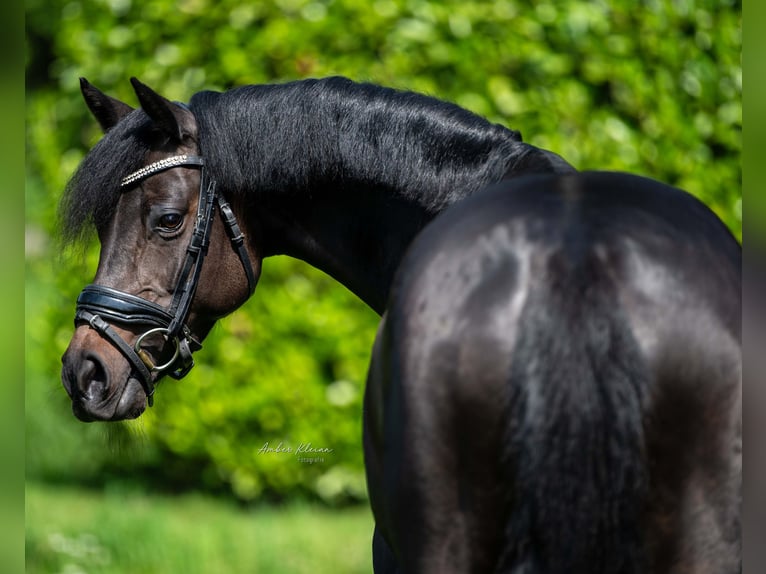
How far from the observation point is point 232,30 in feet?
14.2

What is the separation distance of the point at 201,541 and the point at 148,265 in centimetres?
254

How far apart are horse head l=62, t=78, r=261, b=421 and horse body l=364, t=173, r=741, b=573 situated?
1026 millimetres

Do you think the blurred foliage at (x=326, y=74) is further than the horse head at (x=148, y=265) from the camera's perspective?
Yes

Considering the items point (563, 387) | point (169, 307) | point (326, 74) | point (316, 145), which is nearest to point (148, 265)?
point (169, 307)

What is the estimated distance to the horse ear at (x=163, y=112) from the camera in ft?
7.53

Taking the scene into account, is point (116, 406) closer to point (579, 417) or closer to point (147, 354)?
point (147, 354)

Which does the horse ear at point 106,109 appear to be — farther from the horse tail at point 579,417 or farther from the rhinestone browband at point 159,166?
the horse tail at point 579,417

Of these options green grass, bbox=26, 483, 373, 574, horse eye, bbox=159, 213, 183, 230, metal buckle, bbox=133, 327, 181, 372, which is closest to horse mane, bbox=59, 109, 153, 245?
horse eye, bbox=159, 213, 183, 230

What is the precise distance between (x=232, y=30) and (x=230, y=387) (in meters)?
1.80

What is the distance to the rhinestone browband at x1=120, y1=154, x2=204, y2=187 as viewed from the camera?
7.63ft

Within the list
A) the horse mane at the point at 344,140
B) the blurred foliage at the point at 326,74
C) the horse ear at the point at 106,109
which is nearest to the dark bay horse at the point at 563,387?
the horse mane at the point at 344,140

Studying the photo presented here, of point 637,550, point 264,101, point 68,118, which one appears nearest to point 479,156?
point 264,101

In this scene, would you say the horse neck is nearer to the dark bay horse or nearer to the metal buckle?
the metal buckle

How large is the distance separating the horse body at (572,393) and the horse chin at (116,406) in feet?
3.53
